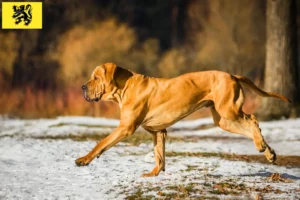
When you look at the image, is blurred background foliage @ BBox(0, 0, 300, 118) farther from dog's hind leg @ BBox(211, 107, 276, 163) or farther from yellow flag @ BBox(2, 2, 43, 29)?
dog's hind leg @ BBox(211, 107, 276, 163)

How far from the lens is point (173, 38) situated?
94.3 ft

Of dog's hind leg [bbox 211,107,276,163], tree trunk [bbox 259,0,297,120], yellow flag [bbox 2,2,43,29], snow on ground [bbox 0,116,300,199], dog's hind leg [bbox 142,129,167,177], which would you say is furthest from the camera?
yellow flag [bbox 2,2,43,29]

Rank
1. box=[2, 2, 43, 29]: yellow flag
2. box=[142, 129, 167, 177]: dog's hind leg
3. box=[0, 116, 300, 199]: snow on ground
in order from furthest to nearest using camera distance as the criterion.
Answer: box=[2, 2, 43, 29]: yellow flag, box=[142, 129, 167, 177]: dog's hind leg, box=[0, 116, 300, 199]: snow on ground

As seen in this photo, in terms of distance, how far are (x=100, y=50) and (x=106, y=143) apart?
13.7 m

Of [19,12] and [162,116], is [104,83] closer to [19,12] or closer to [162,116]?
[162,116]

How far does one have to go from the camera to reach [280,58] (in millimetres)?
14312

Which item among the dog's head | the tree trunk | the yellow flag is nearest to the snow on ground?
the dog's head

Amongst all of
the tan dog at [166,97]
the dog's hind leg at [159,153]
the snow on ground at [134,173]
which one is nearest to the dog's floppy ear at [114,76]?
the tan dog at [166,97]

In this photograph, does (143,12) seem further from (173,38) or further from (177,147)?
(177,147)

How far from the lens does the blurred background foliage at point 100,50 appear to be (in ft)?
63.9

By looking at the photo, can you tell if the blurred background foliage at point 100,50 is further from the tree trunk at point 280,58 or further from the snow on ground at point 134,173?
the snow on ground at point 134,173

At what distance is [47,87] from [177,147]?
11.1 m

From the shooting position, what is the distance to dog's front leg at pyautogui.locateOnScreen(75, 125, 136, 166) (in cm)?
→ 617

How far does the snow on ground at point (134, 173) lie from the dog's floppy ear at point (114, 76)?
1.19m
